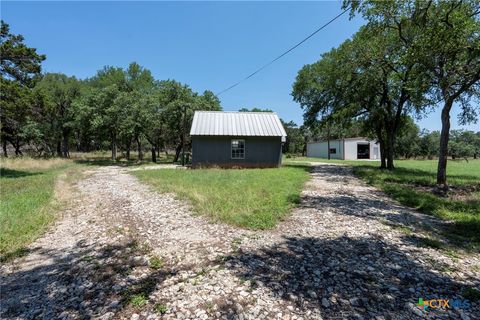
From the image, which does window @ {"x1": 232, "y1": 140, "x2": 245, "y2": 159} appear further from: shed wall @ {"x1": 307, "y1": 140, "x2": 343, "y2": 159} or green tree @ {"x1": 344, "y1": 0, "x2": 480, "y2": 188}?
shed wall @ {"x1": 307, "y1": 140, "x2": 343, "y2": 159}

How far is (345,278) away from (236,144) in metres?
15.5

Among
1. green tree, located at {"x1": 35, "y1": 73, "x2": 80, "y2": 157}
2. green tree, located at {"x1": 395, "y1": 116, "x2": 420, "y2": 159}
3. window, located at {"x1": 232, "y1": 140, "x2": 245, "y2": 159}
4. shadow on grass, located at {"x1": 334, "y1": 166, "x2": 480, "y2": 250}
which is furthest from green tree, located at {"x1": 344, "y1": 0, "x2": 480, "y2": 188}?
green tree, located at {"x1": 395, "y1": 116, "x2": 420, "y2": 159}

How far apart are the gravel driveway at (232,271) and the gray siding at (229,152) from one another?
40.0ft

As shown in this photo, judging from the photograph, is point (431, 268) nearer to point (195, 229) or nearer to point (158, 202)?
point (195, 229)

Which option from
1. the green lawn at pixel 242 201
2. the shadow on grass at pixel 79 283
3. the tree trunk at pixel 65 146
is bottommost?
the shadow on grass at pixel 79 283

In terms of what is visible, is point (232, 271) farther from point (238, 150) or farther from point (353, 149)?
point (353, 149)

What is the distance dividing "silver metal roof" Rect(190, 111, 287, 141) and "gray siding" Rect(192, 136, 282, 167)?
45cm

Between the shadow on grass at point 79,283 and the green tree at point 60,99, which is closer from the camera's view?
the shadow on grass at point 79,283

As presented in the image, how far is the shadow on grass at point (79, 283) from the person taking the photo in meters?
2.79

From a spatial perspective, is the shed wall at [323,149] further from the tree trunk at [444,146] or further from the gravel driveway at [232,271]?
the gravel driveway at [232,271]

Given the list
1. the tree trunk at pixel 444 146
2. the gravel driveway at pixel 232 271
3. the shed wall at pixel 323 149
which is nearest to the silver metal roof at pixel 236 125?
the tree trunk at pixel 444 146

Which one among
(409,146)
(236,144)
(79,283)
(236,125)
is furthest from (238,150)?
(409,146)

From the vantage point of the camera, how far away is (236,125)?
18891mm

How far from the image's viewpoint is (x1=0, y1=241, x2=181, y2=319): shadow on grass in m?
2.79
